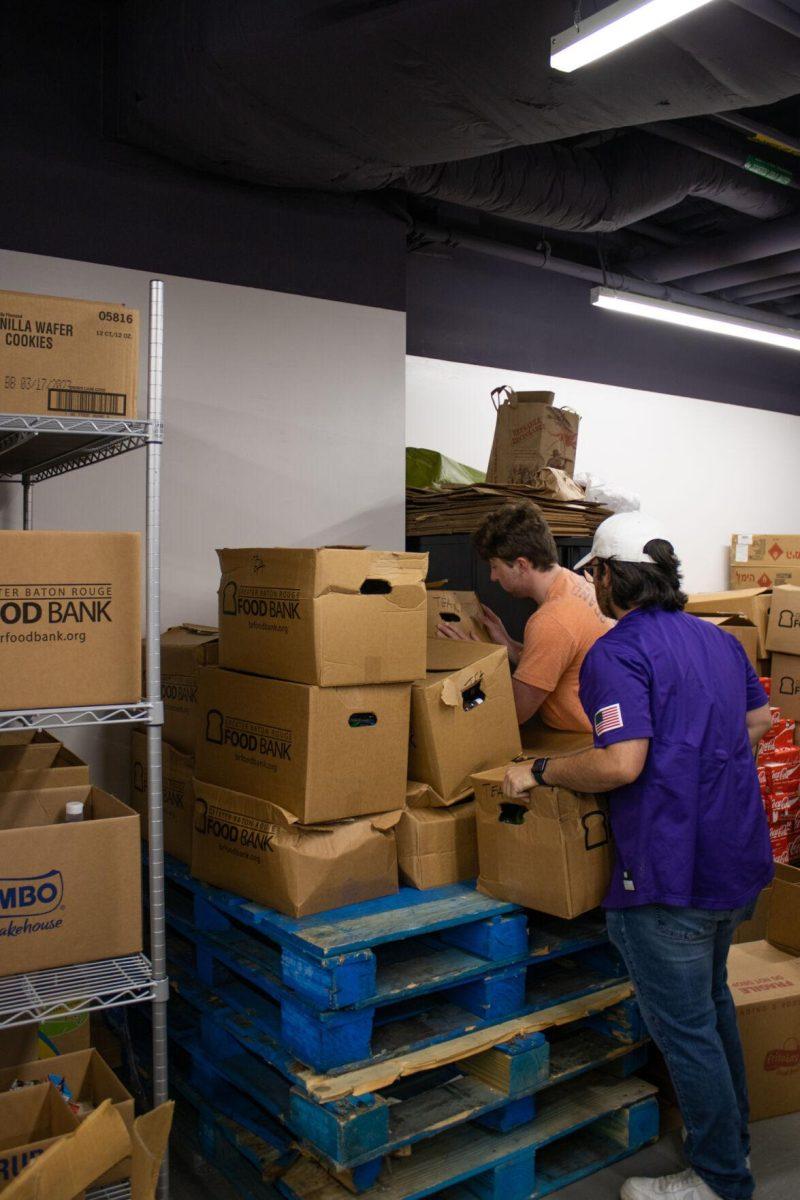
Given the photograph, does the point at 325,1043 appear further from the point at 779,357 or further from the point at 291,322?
the point at 779,357

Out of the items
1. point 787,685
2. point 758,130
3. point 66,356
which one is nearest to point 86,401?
point 66,356

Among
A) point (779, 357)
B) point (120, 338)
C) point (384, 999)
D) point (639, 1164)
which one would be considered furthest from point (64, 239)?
point (779, 357)

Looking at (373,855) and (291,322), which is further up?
(291,322)

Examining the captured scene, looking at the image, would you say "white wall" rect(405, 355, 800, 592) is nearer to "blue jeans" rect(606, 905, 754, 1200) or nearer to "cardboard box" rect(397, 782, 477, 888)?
"cardboard box" rect(397, 782, 477, 888)

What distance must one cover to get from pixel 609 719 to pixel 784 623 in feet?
10.4

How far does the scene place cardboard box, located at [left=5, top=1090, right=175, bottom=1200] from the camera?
6.06 ft

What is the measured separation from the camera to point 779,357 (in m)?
8.57

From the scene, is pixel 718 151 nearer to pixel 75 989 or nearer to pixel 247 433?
pixel 247 433

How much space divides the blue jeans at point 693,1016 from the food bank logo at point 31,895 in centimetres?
146

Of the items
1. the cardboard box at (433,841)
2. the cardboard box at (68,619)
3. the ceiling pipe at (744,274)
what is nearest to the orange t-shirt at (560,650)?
the cardboard box at (433,841)

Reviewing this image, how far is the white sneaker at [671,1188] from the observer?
8.96ft

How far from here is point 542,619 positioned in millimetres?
3525

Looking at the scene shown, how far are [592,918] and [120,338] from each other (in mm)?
2290

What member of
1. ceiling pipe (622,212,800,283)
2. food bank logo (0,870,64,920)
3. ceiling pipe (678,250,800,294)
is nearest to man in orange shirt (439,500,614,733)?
food bank logo (0,870,64,920)
